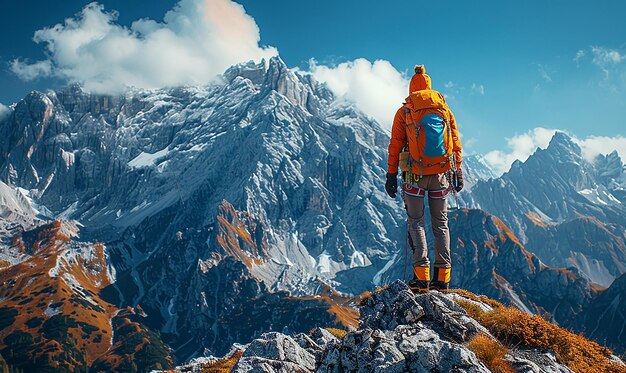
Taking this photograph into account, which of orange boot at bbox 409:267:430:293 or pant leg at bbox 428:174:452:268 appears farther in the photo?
pant leg at bbox 428:174:452:268

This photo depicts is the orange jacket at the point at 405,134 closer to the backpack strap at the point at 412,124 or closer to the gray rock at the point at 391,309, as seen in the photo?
the backpack strap at the point at 412,124

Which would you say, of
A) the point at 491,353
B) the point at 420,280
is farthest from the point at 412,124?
the point at 491,353

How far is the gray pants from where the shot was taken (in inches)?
575

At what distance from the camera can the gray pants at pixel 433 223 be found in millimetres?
14617

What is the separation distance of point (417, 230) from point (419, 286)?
1780mm

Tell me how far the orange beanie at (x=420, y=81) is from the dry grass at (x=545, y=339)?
7322 millimetres

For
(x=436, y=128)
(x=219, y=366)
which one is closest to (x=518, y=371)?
(x=436, y=128)

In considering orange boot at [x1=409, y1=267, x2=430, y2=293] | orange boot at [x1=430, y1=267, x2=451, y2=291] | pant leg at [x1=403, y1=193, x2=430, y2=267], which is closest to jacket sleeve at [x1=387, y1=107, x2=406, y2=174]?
pant leg at [x1=403, y1=193, x2=430, y2=267]

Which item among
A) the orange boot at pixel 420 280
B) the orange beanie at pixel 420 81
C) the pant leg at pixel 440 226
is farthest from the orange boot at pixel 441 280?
the orange beanie at pixel 420 81

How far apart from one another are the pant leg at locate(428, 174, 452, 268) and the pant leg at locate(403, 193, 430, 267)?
1.20 feet

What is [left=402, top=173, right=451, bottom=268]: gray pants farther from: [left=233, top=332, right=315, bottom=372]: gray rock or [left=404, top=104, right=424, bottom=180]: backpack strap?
[left=233, top=332, right=315, bottom=372]: gray rock

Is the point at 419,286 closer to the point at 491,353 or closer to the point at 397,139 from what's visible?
the point at 491,353

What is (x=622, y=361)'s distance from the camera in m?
13.1

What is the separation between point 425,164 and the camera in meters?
14.3
